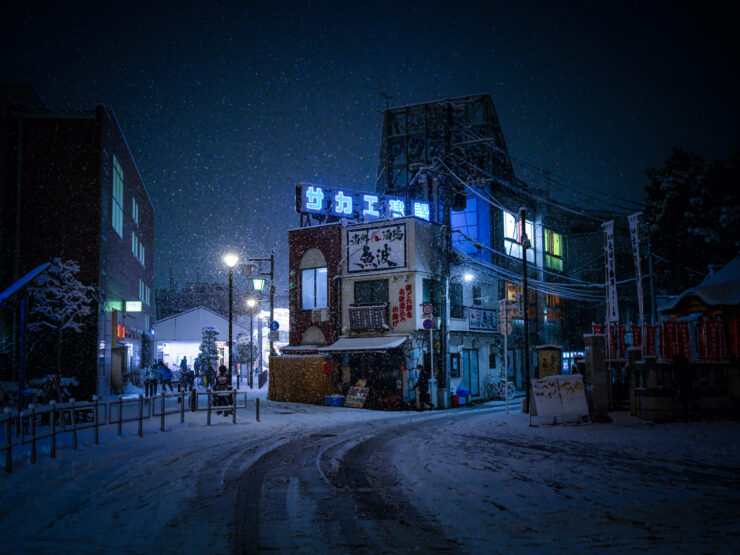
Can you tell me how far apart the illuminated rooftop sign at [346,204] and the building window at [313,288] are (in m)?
3.50

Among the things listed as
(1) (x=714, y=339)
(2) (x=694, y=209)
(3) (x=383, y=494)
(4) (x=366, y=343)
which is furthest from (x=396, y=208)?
(3) (x=383, y=494)

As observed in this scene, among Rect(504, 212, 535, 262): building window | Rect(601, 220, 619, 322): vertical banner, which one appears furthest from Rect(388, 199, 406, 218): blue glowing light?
Rect(601, 220, 619, 322): vertical banner

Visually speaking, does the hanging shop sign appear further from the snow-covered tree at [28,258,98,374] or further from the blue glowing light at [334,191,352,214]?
the snow-covered tree at [28,258,98,374]

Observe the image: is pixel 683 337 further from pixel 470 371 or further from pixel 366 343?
pixel 366 343

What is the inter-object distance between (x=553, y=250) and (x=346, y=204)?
19049 mm

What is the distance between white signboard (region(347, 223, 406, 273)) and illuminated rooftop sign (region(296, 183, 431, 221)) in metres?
3.51

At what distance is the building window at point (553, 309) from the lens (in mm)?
44553

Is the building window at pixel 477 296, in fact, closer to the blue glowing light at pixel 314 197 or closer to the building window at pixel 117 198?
the blue glowing light at pixel 314 197

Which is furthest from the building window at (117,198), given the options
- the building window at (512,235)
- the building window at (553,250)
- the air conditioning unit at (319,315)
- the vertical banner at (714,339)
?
the vertical banner at (714,339)

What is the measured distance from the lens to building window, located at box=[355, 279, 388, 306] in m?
29.7

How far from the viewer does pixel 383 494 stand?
859 cm

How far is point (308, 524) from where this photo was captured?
22.7 ft

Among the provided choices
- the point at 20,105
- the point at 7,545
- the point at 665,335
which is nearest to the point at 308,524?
the point at 7,545

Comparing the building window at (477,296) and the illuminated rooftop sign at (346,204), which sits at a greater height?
the illuminated rooftop sign at (346,204)
